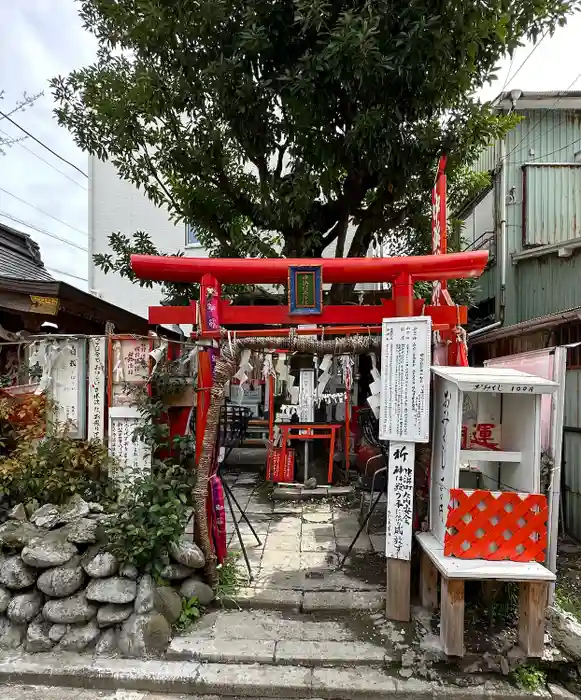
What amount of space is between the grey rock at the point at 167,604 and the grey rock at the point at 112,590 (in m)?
0.24

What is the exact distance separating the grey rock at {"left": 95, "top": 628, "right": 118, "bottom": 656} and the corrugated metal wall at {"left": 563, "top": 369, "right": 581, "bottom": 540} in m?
6.69

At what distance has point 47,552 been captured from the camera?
4.61 meters

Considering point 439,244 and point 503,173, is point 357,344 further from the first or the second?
point 503,173

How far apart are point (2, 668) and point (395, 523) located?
12.9 feet

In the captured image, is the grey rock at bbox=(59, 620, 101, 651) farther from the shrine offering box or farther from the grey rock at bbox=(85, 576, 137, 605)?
the shrine offering box

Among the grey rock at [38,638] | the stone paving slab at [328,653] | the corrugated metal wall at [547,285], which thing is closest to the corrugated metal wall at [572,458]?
the corrugated metal wall at [547,285]

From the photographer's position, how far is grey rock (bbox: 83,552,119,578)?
4543 mm

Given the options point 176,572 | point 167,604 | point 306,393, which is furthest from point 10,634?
point 306,393

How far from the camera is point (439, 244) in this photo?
5.89m

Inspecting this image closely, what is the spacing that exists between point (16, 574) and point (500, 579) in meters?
4.60

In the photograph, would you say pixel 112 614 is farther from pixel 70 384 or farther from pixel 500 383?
pixel 500 383

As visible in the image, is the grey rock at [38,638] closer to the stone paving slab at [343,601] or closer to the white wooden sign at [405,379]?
the stone paving slab at [343,601]

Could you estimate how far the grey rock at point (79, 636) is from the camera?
4.40m

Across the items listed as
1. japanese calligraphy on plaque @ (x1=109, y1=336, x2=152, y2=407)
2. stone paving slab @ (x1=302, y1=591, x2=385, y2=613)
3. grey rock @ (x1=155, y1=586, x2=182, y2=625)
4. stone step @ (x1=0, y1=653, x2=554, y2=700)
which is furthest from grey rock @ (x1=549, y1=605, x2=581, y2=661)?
japanese calligraphy on plaque @ (x1=109, y1=336, x2=152, y2=407)
